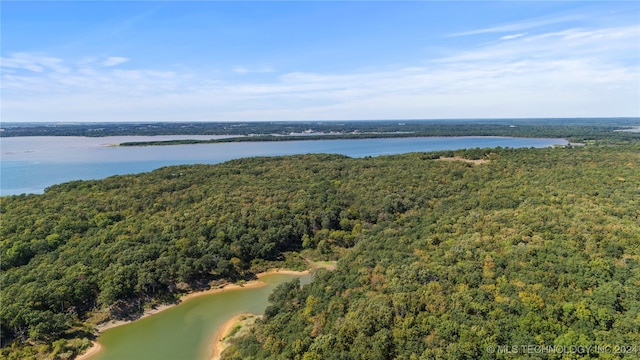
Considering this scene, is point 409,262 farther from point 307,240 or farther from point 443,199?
point 443,199

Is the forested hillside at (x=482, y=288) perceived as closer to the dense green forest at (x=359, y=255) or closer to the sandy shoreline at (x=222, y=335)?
the dense green forest at (x=359, y=255)

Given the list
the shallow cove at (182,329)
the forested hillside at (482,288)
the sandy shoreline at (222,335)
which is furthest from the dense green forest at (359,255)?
the sandy shoreline at (222,335)

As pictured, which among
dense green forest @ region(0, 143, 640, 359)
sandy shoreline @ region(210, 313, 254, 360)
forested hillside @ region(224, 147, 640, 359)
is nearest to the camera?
forested hillside @ region(224, 147, 640, 359)

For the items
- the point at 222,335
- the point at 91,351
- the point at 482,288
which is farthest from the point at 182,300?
the point at 482,288

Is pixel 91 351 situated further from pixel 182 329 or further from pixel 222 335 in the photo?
Result: pixel 222 335

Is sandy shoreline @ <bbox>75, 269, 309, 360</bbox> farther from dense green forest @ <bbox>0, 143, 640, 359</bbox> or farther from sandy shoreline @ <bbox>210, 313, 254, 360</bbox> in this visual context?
dense green forest @ <bbox>0, 143, 640, 359</bbox>

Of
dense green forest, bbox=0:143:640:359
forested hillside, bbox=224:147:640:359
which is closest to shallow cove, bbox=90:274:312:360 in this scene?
dense green forest, bbox=0:143:640:359
